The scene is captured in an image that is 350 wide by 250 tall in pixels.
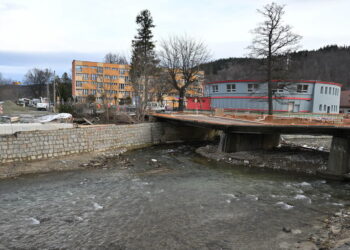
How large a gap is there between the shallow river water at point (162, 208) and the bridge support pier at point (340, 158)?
5.12ft

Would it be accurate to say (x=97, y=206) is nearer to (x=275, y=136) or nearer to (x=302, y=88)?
(x=275, y=136)

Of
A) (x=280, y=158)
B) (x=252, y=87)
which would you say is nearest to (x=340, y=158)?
(x=280, y=158)

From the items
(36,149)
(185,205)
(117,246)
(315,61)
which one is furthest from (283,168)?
(315,61)

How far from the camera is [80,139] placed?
2247 centimetres

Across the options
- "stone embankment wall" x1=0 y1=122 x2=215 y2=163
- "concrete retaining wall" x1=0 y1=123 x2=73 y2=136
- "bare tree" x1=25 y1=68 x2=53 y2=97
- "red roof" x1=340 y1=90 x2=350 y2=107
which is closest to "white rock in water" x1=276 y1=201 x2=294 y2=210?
"stone embankment wall" x1=0 y1=122 x2=215 y2=163

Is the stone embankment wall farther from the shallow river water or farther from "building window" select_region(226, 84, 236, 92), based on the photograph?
"building window" select_region(226, 84, 236, 92)

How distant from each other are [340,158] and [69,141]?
1934 centimetres

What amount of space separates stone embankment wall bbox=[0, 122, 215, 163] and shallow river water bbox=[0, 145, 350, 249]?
3746 millimetres

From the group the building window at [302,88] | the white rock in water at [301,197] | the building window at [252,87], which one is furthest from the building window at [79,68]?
Answer: the white rock in water at [301,197]

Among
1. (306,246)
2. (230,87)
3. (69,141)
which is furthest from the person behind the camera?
(230,87)

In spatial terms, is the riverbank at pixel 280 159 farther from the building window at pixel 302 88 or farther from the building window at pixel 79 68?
the building window at pixel 79 68

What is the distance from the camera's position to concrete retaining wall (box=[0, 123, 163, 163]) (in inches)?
728

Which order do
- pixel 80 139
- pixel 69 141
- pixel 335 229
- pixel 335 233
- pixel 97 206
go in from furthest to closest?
pixel 80 139 → pixel 69 141 → pixel 97 206 → pixel 335 229 → pixel 335 233

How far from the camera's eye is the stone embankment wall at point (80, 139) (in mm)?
18578
